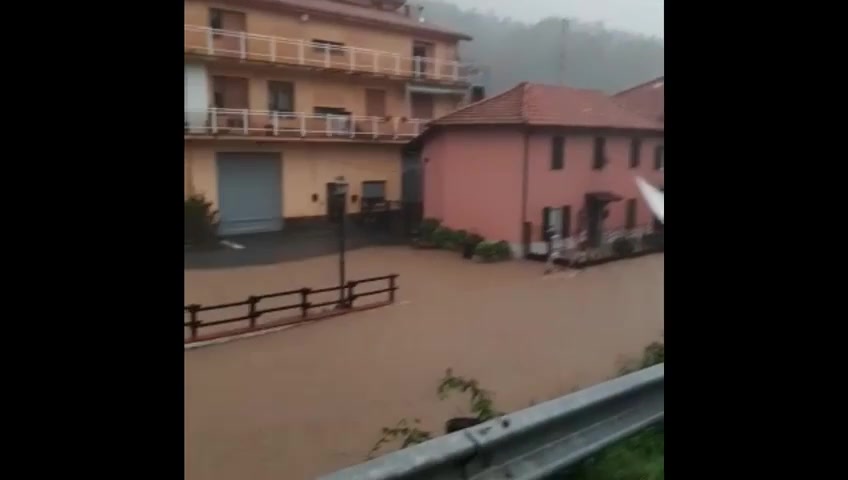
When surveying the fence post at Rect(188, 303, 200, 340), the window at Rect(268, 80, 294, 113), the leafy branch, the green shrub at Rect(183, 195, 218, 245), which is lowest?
the leafy branch

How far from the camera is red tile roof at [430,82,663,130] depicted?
141 cm

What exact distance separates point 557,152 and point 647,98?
0.81 ft

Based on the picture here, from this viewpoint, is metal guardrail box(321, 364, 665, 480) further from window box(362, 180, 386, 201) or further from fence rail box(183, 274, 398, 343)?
window box(362, 180, 386, 201)

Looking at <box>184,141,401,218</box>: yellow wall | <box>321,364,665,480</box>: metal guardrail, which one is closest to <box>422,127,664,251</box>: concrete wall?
<box>184,141,401,218</box>: yellow wall

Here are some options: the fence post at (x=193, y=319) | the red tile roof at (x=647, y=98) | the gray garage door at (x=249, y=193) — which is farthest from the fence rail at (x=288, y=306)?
the red tile roof at (x=647, y=98)

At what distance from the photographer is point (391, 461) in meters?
1.22

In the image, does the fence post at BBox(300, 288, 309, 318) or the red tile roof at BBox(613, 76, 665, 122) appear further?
the red tile roof at BBox(613, 76, 665, 122)

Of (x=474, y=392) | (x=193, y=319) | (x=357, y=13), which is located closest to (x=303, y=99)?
(x=357, y=13)

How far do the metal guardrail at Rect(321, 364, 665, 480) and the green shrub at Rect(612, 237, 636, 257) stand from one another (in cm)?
26

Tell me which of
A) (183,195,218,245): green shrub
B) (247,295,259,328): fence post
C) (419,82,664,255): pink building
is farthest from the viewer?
(419,82,664,255): pink building

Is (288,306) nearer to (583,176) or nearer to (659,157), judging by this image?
(583,176)
